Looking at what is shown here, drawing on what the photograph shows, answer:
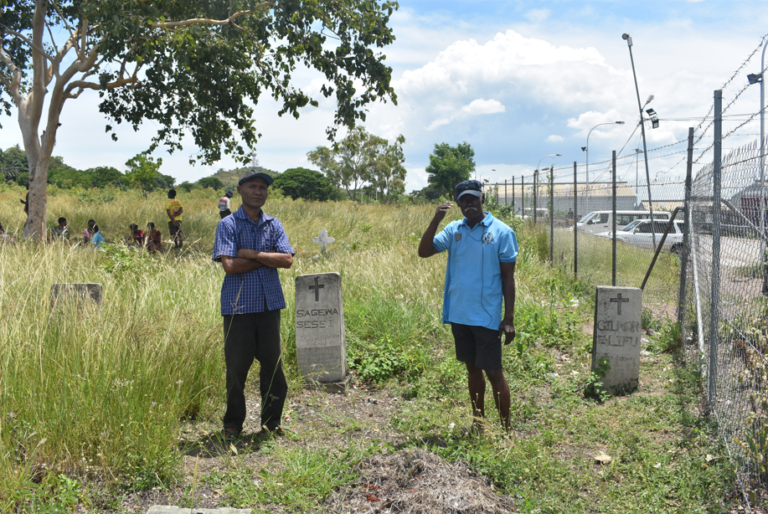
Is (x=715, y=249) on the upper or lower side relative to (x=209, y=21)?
lower

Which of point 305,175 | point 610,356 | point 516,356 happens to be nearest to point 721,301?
point 610,356

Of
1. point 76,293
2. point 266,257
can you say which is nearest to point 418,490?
point 266,257

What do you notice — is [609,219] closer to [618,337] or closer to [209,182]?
[618,337]

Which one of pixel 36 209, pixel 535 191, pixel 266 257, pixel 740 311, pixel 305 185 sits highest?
pixel 305 185

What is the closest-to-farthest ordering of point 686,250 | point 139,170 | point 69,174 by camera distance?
point 686,250, point 139,170, point 69,174

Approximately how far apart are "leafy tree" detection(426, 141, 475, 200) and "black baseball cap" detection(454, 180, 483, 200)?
173 ft

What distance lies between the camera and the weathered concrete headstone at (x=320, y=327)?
556 centimetres

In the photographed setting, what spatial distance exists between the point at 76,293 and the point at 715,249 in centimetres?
489

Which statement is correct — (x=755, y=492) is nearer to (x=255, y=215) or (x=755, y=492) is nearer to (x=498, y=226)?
(x=498, y=226)

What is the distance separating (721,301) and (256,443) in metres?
3.67

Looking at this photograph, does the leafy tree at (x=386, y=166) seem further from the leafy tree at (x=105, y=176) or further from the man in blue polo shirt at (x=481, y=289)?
the man in blue polo shirt at (x=481, y=289)

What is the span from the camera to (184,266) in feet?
27.5

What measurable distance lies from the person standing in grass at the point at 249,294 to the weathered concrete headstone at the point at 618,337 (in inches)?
119

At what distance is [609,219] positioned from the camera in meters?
16.6
